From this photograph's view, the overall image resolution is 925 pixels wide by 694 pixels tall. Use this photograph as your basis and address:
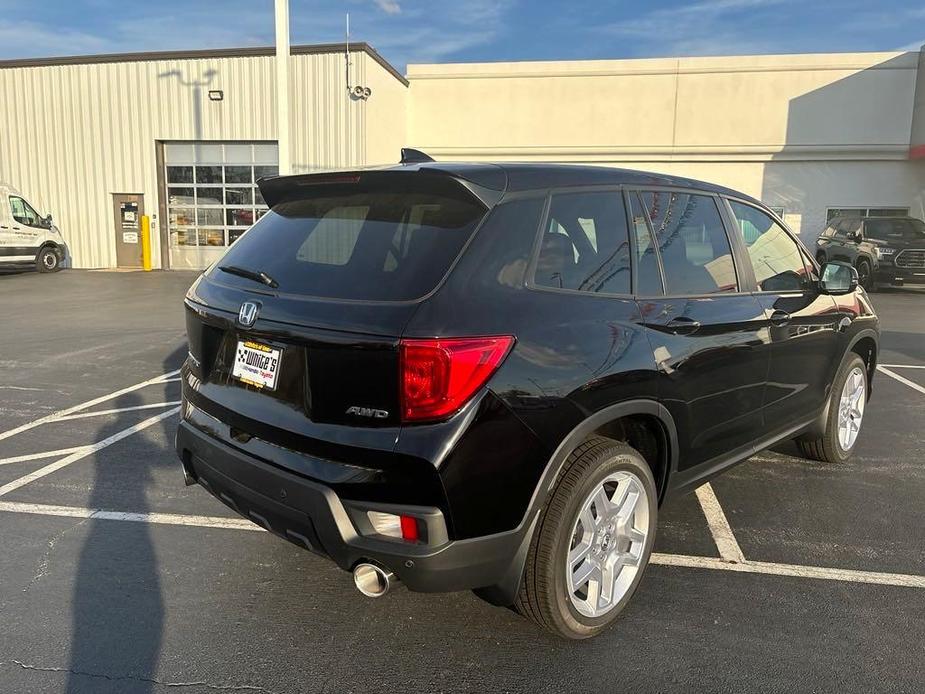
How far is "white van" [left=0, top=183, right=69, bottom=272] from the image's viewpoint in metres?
17.4

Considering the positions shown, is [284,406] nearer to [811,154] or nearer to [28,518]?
[28,518]

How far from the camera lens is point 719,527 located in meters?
3.70

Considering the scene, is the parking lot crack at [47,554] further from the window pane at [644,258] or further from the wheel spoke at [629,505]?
the window pane at [644,258]

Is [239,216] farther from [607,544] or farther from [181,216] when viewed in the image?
[607,544]

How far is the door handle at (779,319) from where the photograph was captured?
3553mm

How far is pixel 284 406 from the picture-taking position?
248cm

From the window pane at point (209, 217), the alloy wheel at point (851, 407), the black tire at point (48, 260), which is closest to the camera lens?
the alloy wheel at point (851, 407)

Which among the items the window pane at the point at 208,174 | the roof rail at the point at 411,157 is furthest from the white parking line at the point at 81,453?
the window pane at the point at 208,174

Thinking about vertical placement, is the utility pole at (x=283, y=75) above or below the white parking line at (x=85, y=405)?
above

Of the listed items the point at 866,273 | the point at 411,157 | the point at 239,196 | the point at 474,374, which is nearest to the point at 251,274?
the point at 411,157

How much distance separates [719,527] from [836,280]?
1610mm

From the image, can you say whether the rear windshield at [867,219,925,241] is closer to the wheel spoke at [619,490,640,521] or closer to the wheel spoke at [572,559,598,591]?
the wheel spoke at [619,490,640,521]

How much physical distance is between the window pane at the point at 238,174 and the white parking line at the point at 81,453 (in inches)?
601

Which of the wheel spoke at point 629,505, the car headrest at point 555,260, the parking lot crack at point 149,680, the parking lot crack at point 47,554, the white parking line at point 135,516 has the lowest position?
the parking lot crack at point 149,680
